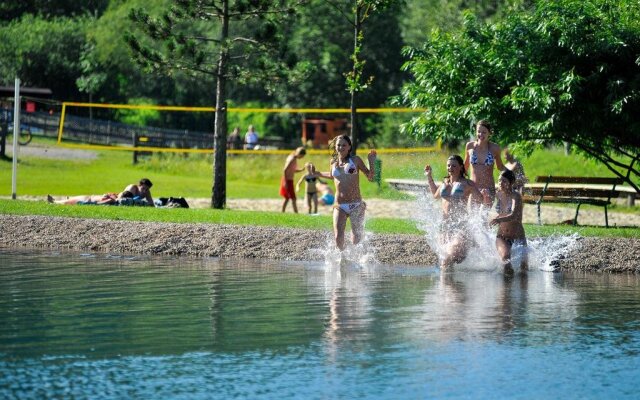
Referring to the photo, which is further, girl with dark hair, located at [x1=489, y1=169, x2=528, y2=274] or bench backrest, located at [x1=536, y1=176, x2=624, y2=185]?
bench backrest, located at [x1=536, y1=176, x2=624, y2=185]

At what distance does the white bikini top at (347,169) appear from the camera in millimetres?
17406

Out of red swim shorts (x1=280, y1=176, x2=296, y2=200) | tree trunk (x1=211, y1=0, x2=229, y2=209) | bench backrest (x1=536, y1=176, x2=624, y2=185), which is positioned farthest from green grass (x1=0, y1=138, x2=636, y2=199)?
bench backrest (x1=536, y1=176, x2=624, y2=185)

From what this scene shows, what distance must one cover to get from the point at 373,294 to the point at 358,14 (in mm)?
9270

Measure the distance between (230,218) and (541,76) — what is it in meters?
5.39

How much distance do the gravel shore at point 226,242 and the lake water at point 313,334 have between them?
0.91 m

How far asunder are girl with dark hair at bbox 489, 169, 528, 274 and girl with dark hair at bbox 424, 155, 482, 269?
0.42 metres

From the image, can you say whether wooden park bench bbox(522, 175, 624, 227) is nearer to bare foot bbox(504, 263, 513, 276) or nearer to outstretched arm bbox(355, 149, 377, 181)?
bare foot bbox(504, 263, 513, 276)

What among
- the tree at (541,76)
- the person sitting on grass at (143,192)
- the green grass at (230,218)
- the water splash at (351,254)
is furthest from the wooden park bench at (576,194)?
the person sitting on grass at (143,192)

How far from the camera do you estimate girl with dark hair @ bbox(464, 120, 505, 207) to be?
17422 mm

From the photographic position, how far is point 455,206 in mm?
16938

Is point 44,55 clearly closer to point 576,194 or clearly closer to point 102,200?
point 102,200

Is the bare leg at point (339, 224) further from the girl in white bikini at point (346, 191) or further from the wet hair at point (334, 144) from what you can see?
the wet hair at point (334, 144)

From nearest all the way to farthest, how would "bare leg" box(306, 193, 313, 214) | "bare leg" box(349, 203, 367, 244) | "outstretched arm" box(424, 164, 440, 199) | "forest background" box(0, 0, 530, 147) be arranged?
"outstretched arm" box(424, 164, 440, 199) < "bare leg" box(349, 203, 367, 244) < "bare leg" box(306, 193, 313, 214) < "forest background" box(0, 0, 530, 147)

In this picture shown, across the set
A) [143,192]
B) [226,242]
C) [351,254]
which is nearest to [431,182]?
[351,254]
